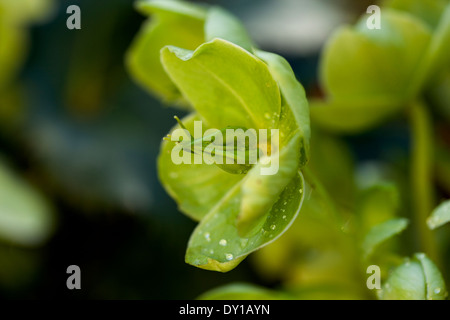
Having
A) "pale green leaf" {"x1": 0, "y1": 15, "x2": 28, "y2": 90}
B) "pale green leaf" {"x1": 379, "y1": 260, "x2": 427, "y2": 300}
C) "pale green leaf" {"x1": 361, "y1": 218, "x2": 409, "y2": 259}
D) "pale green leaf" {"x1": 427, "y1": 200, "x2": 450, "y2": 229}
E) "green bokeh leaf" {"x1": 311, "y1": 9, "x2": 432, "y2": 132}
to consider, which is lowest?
"pale green leaf" {"x1": 379, "y1": 260, "x2": 427, "y2": 300}

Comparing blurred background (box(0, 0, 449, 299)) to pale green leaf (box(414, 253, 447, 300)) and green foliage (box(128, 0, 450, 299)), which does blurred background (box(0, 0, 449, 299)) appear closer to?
green foliage (box(128, 0, 450, 299))

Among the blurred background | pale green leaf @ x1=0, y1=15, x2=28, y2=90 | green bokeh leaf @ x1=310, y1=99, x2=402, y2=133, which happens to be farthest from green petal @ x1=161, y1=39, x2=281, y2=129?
pale green leaf @ x1=0, y1=15, x2=28, y2=90

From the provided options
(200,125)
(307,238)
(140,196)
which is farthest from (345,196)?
(140,196)

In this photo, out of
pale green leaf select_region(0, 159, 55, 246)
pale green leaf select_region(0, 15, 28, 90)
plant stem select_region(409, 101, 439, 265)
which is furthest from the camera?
pale green leaf select_region(0, 15, 28, 90)

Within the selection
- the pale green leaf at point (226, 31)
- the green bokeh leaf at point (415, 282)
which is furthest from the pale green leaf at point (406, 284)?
the pale green leaf at point (226, 31)

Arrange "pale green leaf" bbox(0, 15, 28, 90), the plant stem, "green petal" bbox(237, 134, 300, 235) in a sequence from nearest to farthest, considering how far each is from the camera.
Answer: "green petal" bbox(237, 134, 300, 235)
the plant stem
"pale green leaf" bbox(0, 15, 28, 90)

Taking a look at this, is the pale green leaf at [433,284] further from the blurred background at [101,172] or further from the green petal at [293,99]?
the blurred background at [101,172]
